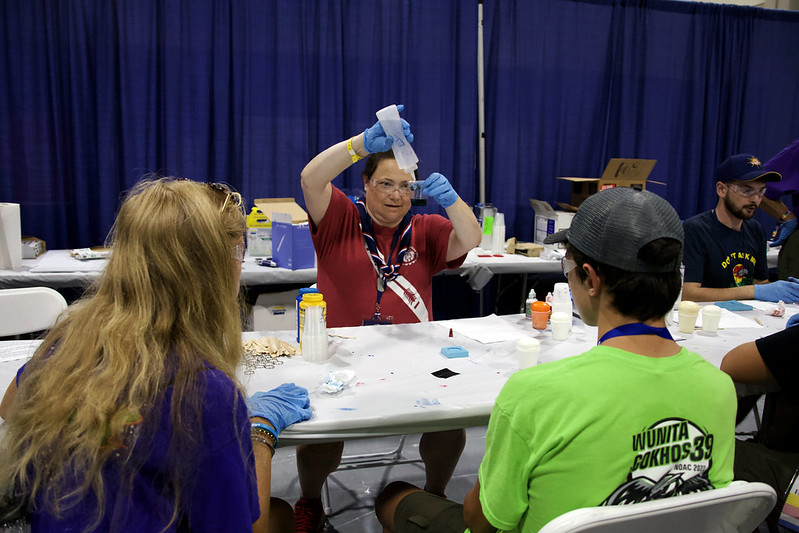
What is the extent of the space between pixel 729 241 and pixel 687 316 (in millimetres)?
959

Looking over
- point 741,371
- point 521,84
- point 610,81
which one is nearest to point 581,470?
point 741,371

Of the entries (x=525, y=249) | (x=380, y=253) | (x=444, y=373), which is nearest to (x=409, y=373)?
(x=444, y=373)

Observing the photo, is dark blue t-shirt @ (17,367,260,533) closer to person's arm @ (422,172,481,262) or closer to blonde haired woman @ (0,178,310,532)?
blonde haired woman @ (0,178,310,532)

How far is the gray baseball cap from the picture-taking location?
42.9 inches

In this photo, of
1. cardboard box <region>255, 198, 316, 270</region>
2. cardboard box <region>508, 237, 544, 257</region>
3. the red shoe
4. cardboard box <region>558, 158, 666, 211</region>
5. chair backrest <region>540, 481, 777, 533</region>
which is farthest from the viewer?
cardboard box <region>558, 158, 666, 211</region>

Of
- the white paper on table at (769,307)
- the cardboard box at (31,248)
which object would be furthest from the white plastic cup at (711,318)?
the cardboard box at (31,248)

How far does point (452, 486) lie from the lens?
8.73ft

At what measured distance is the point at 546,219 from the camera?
15.2ft

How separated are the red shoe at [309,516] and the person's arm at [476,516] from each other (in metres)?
0.98

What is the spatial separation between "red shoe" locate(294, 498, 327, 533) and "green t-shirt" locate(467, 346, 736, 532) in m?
1.09

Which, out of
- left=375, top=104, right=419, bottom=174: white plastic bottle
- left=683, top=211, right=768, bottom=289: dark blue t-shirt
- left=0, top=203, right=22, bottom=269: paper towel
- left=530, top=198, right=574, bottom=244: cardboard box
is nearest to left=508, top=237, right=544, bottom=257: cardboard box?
left=530, top=198, right=574, bottom=244: cardboard box

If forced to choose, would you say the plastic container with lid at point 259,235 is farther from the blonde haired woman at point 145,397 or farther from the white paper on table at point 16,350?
the blonde haired woman at point 145,397

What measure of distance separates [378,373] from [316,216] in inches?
32.3

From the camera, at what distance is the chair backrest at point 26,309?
224cm
